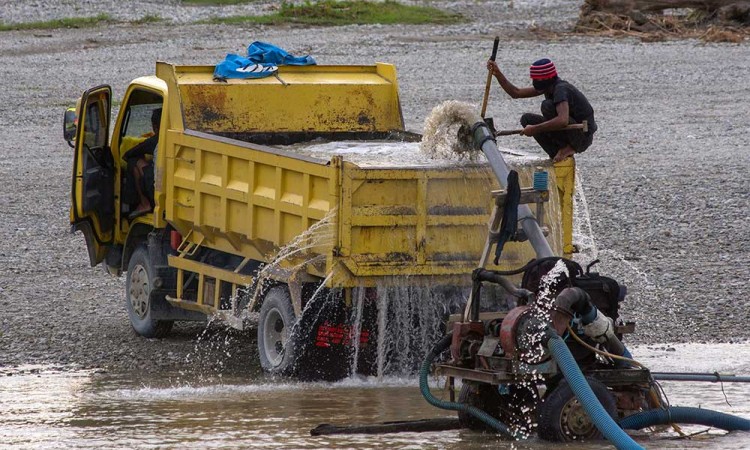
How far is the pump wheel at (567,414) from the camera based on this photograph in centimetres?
753

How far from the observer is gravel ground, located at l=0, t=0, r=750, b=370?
11484 millimetres

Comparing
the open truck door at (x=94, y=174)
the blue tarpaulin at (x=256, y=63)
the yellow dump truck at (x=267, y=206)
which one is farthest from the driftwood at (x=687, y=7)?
the open truck door at (x=94, y=174)

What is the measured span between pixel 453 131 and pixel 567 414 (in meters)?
2.33

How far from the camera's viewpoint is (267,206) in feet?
32.3

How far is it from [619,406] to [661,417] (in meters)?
0.22

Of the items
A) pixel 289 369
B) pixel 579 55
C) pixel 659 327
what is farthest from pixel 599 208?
pixel 579 55

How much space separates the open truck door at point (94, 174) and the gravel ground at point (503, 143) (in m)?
0.71

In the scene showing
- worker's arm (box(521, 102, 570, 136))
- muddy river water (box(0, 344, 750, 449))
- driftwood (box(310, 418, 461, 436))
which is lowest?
muddy river water (box(0, 344, 750, 449))

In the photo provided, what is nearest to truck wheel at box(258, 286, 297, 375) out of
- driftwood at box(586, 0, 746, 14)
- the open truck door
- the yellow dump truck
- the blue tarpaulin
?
the yellow dump truck

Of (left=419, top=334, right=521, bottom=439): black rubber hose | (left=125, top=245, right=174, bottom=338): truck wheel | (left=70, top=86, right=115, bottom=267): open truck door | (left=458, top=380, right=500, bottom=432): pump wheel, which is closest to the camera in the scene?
(left=419, top=334, right=521, bottom=439): black rubber hose

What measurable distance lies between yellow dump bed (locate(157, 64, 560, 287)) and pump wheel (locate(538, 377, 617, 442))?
1.87 m

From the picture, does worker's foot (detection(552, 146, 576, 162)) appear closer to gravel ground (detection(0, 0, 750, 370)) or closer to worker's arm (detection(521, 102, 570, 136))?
worker's arm (detection(521, 102, 570, 136))

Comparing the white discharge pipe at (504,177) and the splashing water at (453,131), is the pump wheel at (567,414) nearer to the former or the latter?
the white discharge pipe at (504,177)

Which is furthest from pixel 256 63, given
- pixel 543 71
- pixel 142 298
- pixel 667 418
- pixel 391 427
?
pixel 667 418
